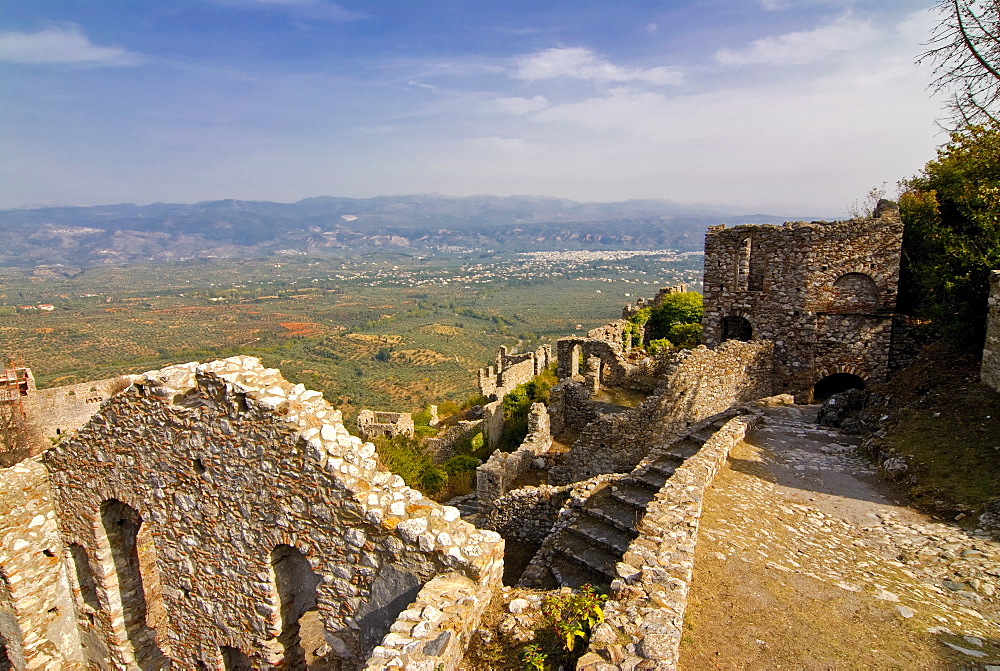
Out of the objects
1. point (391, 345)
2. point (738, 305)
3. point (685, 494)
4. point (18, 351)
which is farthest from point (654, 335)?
point (18, 351)

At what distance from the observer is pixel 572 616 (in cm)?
445

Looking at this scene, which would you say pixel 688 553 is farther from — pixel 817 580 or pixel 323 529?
pixel 323 529

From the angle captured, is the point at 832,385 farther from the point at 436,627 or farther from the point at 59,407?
the point at 59,407

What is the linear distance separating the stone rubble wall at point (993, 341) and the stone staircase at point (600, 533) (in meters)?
5.13

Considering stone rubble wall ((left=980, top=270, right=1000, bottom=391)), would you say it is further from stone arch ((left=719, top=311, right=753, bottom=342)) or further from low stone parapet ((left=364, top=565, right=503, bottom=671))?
low stone parapet ((left=364, top=565, right=503, bottom=671))

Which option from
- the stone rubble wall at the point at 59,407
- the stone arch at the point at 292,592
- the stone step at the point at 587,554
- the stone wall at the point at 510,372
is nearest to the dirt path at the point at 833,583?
the stone step at the point at 587,554

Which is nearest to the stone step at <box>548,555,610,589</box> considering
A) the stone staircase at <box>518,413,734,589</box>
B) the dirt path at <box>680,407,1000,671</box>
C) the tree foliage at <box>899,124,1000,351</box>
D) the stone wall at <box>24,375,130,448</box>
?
the stone staircase at <box>518,413,734,589</box>

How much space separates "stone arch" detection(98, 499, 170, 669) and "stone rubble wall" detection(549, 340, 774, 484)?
301 inches

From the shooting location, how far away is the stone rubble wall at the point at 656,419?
1088cm

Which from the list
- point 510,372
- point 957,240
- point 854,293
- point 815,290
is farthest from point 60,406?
point 957,240

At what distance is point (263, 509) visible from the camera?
5289 mm

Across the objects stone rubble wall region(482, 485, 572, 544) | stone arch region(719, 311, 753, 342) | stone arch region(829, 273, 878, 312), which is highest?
stone arch region(829, 273, 878, 312)

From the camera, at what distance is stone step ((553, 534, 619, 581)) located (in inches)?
259

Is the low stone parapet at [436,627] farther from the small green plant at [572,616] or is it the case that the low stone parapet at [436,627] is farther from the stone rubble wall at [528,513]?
the stone rubble wall at [528,513]
